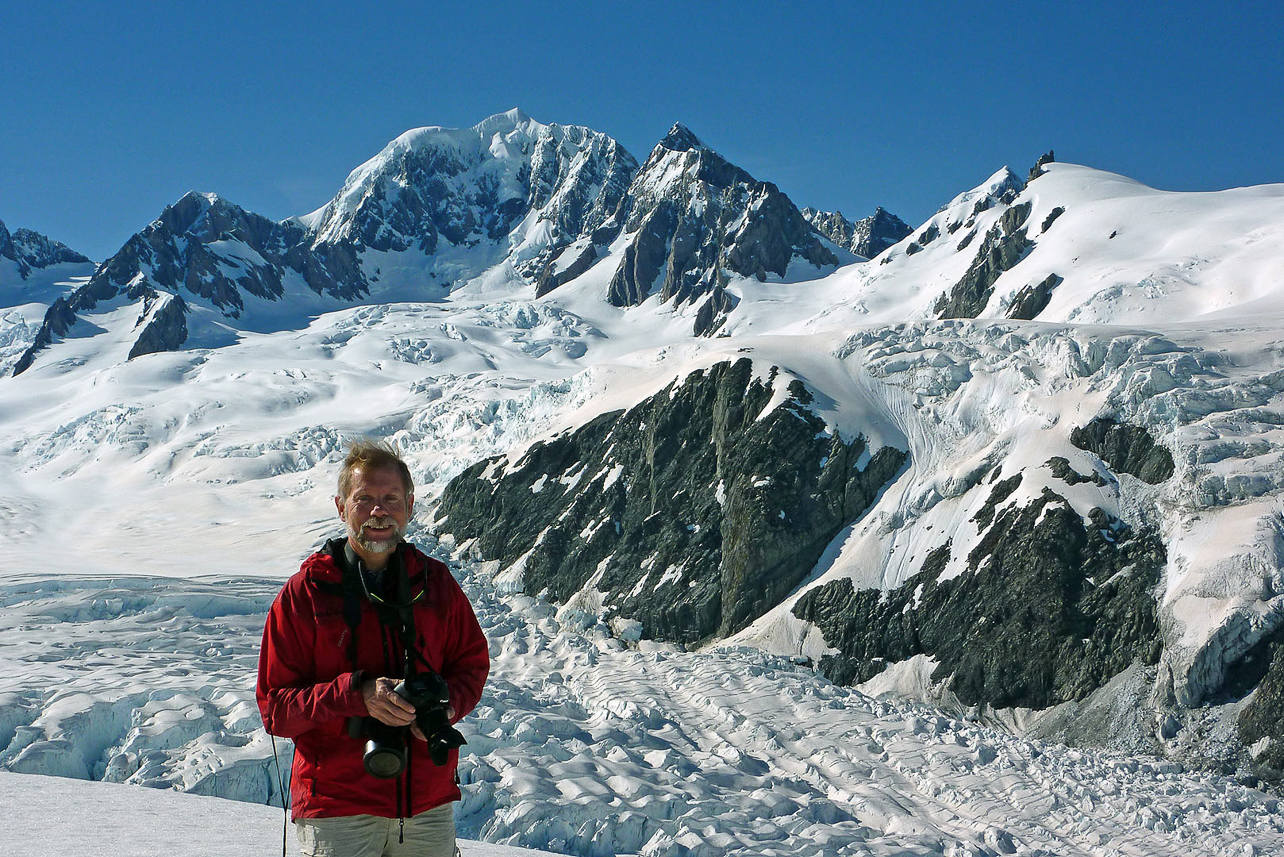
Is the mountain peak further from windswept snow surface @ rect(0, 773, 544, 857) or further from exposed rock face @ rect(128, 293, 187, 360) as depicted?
windswept snow surface @ rect(0, 773, 544, 857)

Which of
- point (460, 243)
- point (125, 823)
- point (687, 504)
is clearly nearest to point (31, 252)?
point (460, 243)

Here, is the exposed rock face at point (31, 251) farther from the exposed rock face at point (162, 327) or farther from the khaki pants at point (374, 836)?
the khaki pants at point (374, 836)

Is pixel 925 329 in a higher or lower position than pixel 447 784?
higher

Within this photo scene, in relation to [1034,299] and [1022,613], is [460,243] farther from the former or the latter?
[1022,613]

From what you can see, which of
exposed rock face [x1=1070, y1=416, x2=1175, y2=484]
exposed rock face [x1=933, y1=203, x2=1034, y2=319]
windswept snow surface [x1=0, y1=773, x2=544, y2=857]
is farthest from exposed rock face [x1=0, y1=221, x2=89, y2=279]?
windswept snow surface [x1=0, y1=773, x2=544, y2=857]

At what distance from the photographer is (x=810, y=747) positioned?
2088cm

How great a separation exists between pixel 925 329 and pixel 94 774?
30.9 m

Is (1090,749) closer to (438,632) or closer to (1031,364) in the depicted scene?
(1031,364)

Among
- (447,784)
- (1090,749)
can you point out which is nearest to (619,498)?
(1090,749)

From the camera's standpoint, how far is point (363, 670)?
158 inches

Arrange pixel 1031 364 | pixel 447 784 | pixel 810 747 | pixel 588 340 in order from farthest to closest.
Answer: pixel 588 340, pixel 1031 364, pixel 810 747, pixel 447 784

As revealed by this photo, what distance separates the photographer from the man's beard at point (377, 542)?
4.11 metres

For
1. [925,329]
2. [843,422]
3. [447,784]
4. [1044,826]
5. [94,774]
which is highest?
[925,329]

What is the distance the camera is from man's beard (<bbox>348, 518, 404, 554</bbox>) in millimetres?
4113
